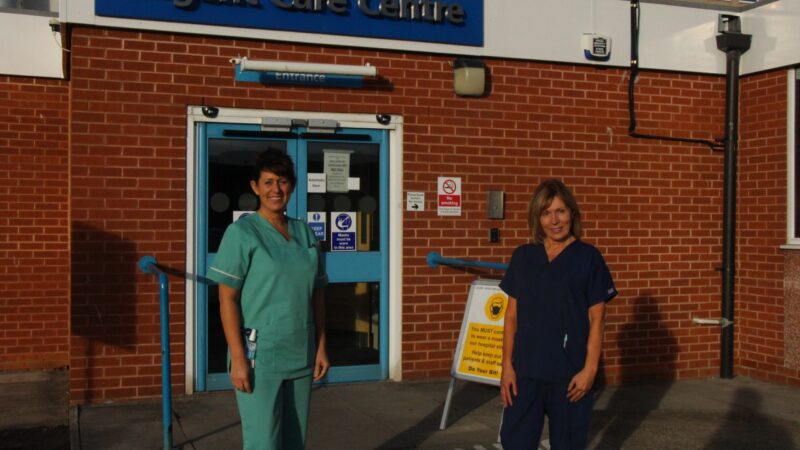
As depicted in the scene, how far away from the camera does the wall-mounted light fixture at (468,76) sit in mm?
7629

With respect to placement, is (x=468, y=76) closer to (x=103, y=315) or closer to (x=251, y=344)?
(x=103, y=315)

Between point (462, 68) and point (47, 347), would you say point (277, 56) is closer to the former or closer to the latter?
point (462, 68)

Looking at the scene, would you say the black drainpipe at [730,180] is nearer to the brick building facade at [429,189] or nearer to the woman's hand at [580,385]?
the brick building facade at [429,189]

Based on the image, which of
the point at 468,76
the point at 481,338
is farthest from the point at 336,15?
the point at 481,338

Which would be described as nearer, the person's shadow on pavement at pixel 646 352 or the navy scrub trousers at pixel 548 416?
the navy scrub trousers at pixel 548 416

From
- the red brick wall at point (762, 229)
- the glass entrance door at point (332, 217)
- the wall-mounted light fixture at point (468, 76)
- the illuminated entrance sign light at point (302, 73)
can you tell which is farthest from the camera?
the red brick wall at point (762, 229)

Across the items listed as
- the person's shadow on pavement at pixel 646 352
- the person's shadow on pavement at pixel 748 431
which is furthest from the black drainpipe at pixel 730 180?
the person's shadow on pavement at pixel 748 431

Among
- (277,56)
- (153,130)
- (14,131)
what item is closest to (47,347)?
(14,131)

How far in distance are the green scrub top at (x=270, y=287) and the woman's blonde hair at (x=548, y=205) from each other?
41.4 inches

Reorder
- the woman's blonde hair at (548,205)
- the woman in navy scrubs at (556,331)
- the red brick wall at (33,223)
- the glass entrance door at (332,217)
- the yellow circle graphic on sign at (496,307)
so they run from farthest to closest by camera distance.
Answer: the red brick wall at (33,223)
the glass entrance door at (332,217)
the yellow circle graphic on sign at (496,307)
the woman's blonde hair at (548,205)
the woman in navy scrubs at (556,331)

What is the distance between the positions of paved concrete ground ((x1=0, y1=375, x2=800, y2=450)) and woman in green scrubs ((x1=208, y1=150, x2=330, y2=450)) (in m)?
1.97

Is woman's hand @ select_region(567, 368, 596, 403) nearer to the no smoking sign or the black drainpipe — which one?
the no smoking sign

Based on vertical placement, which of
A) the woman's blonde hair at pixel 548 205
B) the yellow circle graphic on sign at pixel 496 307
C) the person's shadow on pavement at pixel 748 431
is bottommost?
the person's shadow on pavement at pixel 748 431

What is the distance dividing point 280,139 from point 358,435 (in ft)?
8.64
